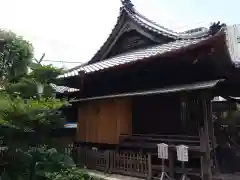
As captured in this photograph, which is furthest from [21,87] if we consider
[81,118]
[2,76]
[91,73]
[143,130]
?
[143,130]

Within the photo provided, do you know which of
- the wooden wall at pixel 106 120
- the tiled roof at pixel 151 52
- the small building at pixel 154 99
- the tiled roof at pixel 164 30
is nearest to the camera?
the small building at pixel 154 99

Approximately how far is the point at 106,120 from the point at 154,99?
5.75 ft

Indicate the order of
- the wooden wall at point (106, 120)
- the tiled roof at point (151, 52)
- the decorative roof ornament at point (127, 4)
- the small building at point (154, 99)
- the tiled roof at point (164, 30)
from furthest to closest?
the decorative roof ornament at point (127, 4)
the tiled roof at point (164, 30)
the wooden wall at point (106, 120)
the tiled roof at point (151, 52)
the small building at point (154, 99)

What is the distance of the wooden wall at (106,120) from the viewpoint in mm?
8211

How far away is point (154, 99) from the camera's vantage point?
28.3 ft

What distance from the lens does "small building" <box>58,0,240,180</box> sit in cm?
644

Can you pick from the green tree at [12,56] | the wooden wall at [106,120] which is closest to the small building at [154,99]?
the wooden wall at [106,120]

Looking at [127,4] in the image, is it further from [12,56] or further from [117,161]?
[117,161]

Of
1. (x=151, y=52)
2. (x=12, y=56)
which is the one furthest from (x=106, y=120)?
(x=12, y=56)

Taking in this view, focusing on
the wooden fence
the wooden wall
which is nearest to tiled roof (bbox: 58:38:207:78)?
the wooden wall

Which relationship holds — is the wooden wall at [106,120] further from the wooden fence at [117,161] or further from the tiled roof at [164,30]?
the tiled roof at [164,30]

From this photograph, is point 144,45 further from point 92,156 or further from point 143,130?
point 92,156

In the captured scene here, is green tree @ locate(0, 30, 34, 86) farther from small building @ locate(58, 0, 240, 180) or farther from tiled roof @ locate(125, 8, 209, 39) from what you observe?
tiled roof @ locate(125, 8, 209, 39)

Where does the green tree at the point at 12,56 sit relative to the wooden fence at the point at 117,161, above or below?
above
